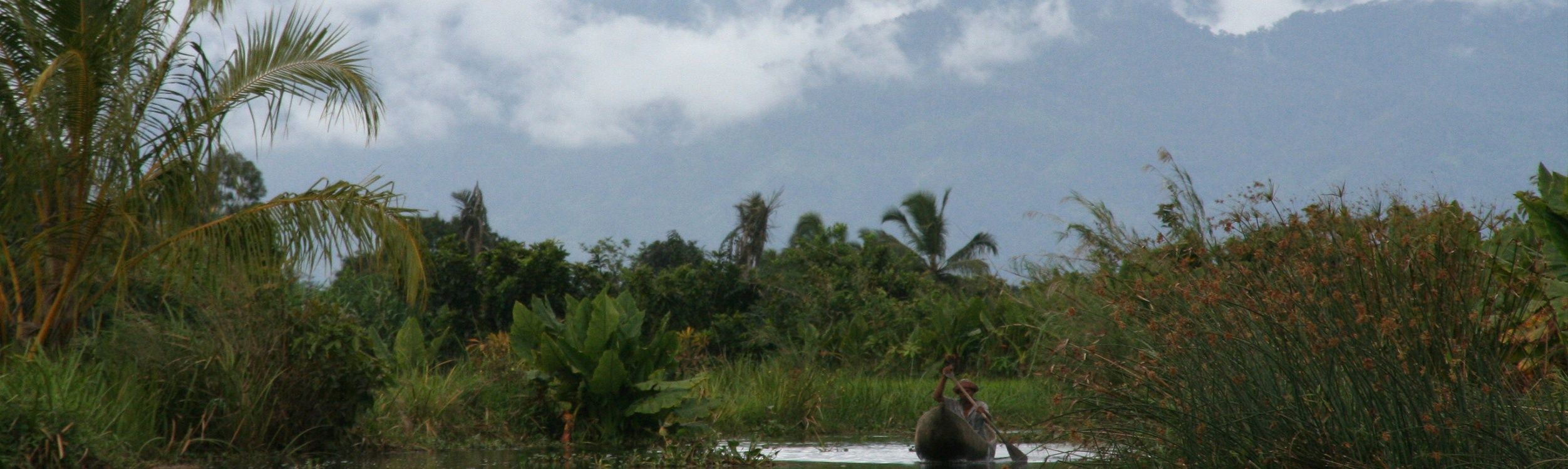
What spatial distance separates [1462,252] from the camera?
5.61 m

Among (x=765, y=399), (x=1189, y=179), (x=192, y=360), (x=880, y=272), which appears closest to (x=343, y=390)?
(x=192, y=360)

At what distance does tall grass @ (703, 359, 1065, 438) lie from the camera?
14719 mm

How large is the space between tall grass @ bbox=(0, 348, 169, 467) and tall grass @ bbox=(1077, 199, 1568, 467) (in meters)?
6.70

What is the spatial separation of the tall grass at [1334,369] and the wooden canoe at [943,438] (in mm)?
5562

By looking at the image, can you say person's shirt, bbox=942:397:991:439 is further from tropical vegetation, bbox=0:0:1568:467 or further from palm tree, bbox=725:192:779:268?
palm tree, bbox=725:192:779:268

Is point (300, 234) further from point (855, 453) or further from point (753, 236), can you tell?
point (753, 236)

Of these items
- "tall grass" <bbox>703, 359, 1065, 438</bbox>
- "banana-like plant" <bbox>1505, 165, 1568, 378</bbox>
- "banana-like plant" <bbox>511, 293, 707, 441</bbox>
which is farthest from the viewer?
"tall grass" <bbox>703, 359, 1065, 438</bbox>

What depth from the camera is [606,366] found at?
1275cm

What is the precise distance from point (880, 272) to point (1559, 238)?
22.9 m

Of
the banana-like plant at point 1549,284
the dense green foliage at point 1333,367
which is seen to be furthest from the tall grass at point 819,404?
the dense green foliage at point 1333,367

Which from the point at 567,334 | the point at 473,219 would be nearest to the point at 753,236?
the point at 473,219

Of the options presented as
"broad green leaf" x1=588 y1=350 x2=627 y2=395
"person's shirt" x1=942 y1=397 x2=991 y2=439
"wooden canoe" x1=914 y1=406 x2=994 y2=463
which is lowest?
"wooden canoe" x1=914 y1=406 x2=994 y2=463

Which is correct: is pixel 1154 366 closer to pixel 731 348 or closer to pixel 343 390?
pixel 343 390

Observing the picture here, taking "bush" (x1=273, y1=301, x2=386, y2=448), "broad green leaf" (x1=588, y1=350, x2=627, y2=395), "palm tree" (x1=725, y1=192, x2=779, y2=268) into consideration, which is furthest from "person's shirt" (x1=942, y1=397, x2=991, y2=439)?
"palm tree" (x1=725, y1=192, x2=779, y2=268)
